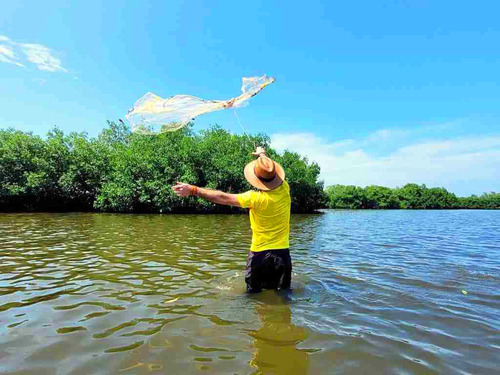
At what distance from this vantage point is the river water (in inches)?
135

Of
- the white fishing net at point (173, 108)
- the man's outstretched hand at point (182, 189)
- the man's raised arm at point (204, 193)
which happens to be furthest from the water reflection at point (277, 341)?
the white fishing net at point (173, 108)

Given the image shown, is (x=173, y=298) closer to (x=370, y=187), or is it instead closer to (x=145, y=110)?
(x=145, y=110)

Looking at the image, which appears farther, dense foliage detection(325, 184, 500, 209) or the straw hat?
dense foliage detection(325, 184, 500, 209)

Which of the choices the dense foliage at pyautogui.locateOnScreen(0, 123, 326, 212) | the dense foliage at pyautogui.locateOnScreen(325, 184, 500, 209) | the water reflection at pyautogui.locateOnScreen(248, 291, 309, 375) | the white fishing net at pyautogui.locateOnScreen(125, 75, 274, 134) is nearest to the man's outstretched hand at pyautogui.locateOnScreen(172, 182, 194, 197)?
the white fishing net at pyautogui.locateOnScreen(125, 75, 274, 134)

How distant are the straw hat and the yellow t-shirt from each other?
132mm

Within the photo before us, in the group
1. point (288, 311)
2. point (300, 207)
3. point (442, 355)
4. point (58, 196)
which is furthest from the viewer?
point (300, 207)

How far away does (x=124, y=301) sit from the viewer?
17.8ft

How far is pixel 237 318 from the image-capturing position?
4.68m

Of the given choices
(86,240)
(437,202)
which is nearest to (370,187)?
(437,202)

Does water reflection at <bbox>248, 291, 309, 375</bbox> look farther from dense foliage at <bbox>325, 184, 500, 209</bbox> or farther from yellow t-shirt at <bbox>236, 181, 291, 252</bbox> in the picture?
dense foliage at <bbox>325, 184, 500, 209</bbox>

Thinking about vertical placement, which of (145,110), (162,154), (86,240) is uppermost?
(162,154)

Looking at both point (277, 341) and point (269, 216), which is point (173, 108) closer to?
point (269, 216)

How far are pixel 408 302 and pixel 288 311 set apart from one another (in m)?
2.34

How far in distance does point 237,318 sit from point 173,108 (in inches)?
157
